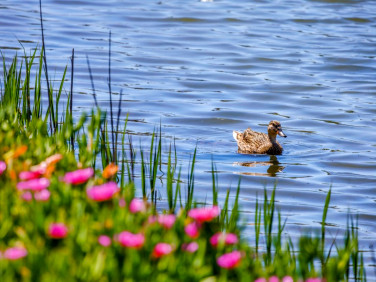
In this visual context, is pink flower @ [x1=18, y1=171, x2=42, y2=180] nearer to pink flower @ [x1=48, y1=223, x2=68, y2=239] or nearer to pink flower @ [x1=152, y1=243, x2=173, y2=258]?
pink flower @ [x1=48, y1=223, x2=68, y2=239]

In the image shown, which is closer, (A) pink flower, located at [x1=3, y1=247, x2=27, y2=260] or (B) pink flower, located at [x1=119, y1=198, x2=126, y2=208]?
(A) pink flower, located at [x1=3, y1=247, x2=27, y2=260]

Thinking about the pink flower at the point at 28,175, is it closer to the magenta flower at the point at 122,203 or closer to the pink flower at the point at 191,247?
the magenta flower at the point at 122,203

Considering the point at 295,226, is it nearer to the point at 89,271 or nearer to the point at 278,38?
the point at 89,271

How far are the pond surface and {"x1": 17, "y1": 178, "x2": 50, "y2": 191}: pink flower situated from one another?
2.75 meters

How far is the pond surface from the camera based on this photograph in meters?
8.53

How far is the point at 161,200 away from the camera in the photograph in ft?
23.3

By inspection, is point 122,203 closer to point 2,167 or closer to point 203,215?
point 203,215

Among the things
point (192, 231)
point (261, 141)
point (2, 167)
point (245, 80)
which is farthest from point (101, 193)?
point (245, 80)

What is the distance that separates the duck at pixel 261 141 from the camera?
9.67 metres

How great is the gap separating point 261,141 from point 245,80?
11.8 ft

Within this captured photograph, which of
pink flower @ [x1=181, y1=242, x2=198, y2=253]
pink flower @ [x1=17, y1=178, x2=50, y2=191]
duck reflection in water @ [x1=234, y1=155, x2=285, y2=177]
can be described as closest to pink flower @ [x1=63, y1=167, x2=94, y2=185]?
pink flower @ [x1=17, y1=178, x2=50, y2=191]

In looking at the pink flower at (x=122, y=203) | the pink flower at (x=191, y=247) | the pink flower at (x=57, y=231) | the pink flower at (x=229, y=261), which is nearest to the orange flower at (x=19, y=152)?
the pink flower at (x=122, y=203)

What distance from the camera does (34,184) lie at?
3355 mm

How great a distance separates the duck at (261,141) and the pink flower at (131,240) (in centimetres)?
671
